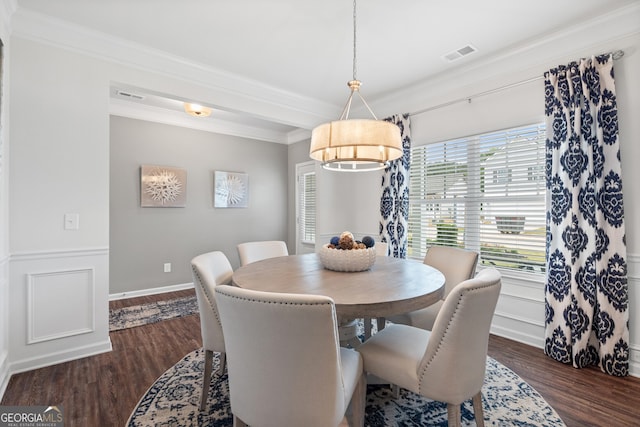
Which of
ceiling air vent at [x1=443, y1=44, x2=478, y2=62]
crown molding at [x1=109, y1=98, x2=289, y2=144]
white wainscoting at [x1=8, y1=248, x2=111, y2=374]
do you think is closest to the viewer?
white wainscoting at [x1=8, y1=248, x2=111, y2=374]

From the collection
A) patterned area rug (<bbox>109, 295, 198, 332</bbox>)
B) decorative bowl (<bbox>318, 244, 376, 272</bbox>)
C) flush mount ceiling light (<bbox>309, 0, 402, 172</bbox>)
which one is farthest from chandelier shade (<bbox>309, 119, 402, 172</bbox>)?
patterned area rug (<bbox>109, 295, 198, 332</bbox>)

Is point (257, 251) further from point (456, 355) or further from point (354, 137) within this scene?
point (456, 355)

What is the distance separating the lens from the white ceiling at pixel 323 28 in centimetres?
222

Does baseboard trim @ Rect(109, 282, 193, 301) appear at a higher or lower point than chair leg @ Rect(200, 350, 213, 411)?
lower

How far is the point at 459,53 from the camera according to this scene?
2.86m

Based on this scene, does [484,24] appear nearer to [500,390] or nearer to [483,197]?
[483,197]

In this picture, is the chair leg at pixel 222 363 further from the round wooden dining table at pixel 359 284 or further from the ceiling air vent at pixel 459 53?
the ceiling air vent at pixel 459 53

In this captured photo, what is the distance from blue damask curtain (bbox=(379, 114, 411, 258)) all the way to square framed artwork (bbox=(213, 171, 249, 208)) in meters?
2.50

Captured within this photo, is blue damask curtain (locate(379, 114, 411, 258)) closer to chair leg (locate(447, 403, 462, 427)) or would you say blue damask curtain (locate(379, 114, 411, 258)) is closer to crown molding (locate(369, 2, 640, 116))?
crown molding (locate(369, 2, 640, 116))

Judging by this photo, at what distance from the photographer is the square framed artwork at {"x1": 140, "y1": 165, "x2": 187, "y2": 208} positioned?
4.27 m

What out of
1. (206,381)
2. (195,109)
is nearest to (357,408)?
(206,381)

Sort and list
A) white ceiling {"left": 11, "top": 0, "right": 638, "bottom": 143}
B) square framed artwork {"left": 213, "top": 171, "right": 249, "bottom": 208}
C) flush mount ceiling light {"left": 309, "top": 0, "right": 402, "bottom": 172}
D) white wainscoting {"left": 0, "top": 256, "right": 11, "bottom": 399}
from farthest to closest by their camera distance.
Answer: square framed artwork {"left": 213, "top": 171, "right": 249, "bottom": 208} → white ceiling {"left": 11, "top": 0, "right": 638, "bottom": 143} → white wainscoting {"left": 0, "top": 256, "right": 11, "bottom": 399} → flush mount ceiling light {"left": 309, "top": 0, "right": 402, "bottom": 172}

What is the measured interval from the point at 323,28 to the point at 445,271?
7.07 ft

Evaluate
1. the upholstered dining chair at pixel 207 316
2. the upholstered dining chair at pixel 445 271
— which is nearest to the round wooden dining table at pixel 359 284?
the upholstered dining chair at pixel 207 316
